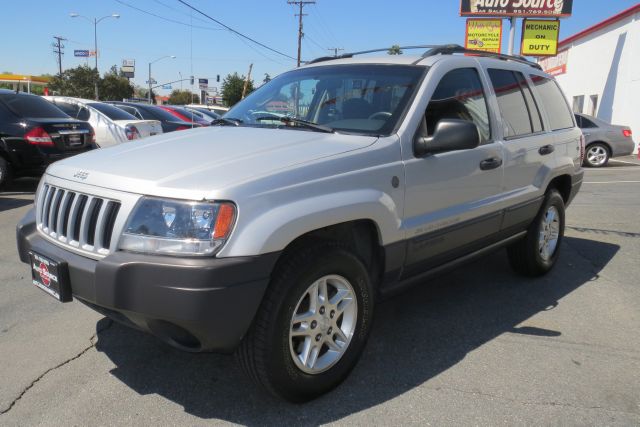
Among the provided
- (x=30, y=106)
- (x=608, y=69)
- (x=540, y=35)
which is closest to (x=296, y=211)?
(x=30, y=106)

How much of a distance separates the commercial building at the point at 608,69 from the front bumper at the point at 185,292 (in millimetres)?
22354

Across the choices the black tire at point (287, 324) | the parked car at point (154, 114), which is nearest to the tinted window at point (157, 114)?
the parked car at point (154, 114)

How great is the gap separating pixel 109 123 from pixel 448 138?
9.10 m

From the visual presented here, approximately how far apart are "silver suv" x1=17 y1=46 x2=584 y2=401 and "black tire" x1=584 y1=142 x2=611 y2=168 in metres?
12.0

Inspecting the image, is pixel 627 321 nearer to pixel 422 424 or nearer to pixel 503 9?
pixel 422 424

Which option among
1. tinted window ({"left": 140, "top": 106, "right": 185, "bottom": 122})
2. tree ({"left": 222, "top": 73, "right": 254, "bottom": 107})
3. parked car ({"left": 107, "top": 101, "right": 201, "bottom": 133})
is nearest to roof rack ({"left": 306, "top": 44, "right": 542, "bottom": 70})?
parked car ({"left": 107, "top": 101, "right": 201, "bottom": 133})

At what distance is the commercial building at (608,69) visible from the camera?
21.0 metres

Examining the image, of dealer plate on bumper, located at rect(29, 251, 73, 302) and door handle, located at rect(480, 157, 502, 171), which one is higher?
door handle, located at rect(480, 157, 502, 171)

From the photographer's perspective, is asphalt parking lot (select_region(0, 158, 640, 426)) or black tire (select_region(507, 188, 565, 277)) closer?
asphalt parking lot (select_region(0, 158, 640, 426))

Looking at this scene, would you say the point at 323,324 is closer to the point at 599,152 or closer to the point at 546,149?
the point at 546,149

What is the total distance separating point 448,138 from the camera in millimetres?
3152

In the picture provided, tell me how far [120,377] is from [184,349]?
2.73 feet

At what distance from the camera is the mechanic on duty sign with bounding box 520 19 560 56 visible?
79.8 feet

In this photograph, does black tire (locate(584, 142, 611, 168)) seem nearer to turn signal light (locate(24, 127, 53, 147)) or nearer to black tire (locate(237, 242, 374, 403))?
turn signal light (locate(24, 127, 53, 147))
